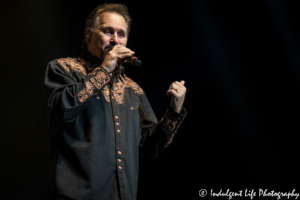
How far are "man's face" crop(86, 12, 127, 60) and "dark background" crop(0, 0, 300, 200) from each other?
2.67 ft

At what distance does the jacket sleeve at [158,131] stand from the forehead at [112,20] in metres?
0.49

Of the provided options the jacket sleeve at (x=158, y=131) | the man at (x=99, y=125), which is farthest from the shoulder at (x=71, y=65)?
the jacket sleeve at (x=158, y=131)

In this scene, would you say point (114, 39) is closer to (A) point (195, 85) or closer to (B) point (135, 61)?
(B) point (135, 61)

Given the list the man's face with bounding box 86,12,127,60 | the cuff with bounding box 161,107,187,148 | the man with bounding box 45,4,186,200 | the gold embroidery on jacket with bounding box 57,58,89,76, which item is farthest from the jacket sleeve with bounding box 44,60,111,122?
the cuff with bounding box 161,107,187,148

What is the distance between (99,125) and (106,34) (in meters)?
0.55

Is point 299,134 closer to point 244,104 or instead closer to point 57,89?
point 244,104

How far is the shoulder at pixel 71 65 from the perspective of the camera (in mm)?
1245

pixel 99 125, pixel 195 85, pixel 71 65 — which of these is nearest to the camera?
pixel 99 125

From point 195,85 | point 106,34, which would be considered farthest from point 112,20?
point 195,85

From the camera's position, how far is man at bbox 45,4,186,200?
105 cm

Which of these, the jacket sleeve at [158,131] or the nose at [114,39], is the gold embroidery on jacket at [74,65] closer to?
the nose at [114,39]

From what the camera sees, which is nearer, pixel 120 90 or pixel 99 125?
pixel 99 125

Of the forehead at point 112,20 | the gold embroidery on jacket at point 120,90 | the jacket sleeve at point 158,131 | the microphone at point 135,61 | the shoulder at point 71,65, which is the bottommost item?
the jacket sleeve at point 158,131

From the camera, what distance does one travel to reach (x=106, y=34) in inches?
56.2
